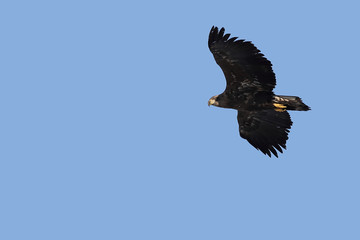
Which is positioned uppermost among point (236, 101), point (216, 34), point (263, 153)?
point (216, 34)

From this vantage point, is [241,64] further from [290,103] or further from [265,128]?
[265,128]

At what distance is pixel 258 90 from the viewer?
55.9ft

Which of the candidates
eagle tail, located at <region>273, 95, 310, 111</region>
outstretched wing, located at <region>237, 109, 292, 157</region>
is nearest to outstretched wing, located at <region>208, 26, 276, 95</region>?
eagle tail, located at <region>273, 95, 310, 111</region>

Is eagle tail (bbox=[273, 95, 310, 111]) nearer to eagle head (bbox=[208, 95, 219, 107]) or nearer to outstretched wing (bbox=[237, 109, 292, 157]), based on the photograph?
outstretched wing (bbox=[237, 109, 292, 157])

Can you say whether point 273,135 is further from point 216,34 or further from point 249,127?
point 216,34

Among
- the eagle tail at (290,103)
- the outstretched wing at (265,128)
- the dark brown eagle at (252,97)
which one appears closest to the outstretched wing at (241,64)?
the dark brown eagle at (252,97)

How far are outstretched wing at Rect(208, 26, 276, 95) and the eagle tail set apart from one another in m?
0.36

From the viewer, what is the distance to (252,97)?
1727 cm

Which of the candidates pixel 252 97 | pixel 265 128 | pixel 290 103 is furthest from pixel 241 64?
pixel 265 128

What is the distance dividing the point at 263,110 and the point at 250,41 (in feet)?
8.01

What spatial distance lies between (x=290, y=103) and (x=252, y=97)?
3.40 feet

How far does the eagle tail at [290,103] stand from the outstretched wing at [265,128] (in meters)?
0.57

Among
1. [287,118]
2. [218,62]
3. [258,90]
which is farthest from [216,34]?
[287,118]

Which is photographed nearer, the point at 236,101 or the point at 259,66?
the point at 259,66
